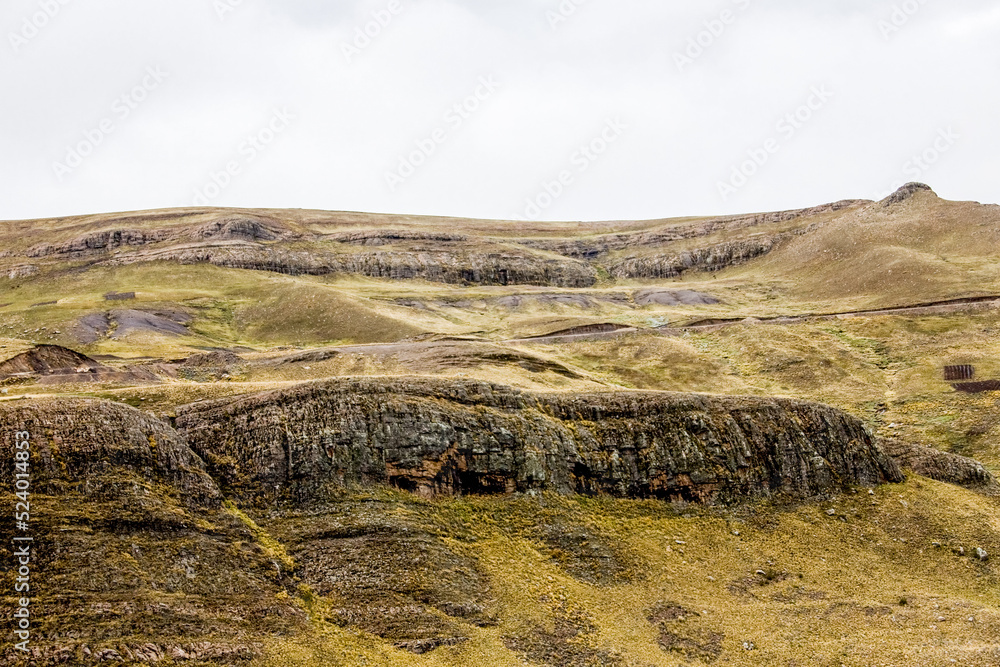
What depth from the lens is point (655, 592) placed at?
Result: 33938 millimetres

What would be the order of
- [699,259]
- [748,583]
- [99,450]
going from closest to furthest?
1. [99,450]
2. [748,583]
3. [699,259]

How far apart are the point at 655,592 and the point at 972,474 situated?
27.2m

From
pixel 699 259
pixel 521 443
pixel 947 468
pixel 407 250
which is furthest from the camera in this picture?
pixel 699 259

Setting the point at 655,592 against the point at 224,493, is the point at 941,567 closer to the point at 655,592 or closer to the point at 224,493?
the point at 655,592

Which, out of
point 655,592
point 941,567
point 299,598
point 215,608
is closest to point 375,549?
point 299,598

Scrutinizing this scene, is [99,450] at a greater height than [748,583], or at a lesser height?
greater

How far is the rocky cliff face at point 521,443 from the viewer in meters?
34.9

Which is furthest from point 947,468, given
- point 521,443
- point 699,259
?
point 699,259

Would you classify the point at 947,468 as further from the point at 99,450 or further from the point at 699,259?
the point at 699,259

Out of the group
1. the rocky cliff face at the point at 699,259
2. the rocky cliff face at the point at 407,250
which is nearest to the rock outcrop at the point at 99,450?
the rocky cliff face at the point at 407,250

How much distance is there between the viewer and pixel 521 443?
39344 mm

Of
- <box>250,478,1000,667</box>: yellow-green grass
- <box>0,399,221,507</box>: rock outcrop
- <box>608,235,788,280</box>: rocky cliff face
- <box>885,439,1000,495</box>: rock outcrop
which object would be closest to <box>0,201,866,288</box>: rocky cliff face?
<box>608,235,788,280</box>: rocky cliff face

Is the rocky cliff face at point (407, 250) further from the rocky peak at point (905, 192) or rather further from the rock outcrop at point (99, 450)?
the rock outcrop at point (99, 450)

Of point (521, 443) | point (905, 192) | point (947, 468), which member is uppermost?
point (905, 192)
